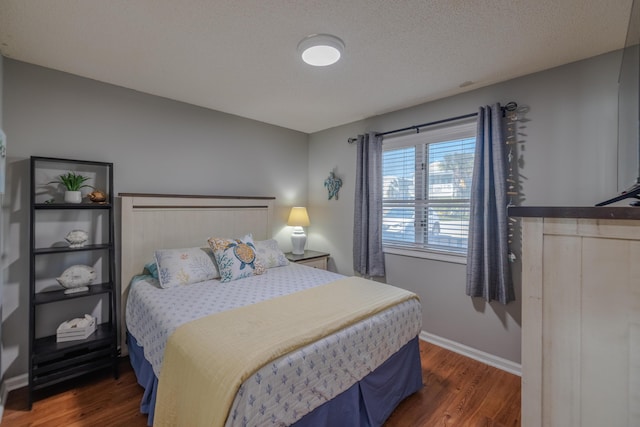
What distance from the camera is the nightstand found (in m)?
3.50

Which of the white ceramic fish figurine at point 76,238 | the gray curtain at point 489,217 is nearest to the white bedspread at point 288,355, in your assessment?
the white ceramic fish figurine at point 76,238

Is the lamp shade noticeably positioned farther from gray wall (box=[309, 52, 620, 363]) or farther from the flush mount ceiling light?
the flush mount ceiling light

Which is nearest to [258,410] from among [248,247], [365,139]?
[248,247]

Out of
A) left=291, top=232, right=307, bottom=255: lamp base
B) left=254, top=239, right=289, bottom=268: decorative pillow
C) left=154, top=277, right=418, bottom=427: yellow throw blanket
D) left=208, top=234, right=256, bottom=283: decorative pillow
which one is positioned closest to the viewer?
→ left=154, top=277, right=418, bottom=427: yellow throw blanket

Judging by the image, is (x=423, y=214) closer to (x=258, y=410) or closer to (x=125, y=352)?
(x=258, y=410)

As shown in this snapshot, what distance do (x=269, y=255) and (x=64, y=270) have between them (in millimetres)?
1668

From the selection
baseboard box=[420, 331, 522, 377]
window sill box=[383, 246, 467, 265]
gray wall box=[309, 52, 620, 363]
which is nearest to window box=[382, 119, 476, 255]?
window sill box=[383, 246, 467, 265]

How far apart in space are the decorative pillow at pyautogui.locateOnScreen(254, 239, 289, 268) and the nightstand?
419 mm

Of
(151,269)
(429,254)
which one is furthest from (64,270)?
(429,254)

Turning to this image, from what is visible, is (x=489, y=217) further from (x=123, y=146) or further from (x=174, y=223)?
(x=123, y=146)

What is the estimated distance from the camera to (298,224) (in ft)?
12.4

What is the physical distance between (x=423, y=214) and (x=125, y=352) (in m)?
3.13

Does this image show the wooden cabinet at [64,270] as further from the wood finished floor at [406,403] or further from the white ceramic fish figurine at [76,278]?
the wood finished floor at [406,403]

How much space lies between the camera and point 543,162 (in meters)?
2.23
